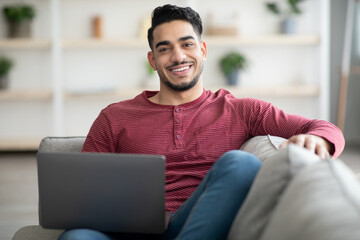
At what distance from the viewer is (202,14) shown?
17.1 ft

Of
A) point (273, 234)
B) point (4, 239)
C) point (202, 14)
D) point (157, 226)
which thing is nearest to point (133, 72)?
point (202, 14)

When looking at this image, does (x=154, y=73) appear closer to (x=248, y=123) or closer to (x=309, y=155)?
(x=248, y=123)

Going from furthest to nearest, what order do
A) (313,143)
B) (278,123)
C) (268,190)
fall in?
(278,123) < (313,143) < (268,190)

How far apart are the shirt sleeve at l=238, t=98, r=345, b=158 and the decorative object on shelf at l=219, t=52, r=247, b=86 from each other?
3.10 m

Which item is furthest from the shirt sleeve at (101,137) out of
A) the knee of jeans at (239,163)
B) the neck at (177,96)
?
the knee of jeans at (239,163)

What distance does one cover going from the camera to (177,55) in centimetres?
198

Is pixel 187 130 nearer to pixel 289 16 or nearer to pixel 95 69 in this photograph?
pixel 95 69

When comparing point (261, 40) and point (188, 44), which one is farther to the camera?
point (261, 40)

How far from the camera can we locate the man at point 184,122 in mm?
1777

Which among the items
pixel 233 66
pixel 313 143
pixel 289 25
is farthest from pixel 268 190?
pixel 289 25

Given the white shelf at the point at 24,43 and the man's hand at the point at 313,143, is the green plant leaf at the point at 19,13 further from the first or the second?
the man's hand at the point at 313,143

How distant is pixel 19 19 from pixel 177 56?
11.3 ft

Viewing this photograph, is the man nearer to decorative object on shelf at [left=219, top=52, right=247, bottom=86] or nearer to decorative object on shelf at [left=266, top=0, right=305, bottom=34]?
decorative object on shelf at [left=219, top=52, right=247, bottom=86]

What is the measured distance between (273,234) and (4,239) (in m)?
1.86
